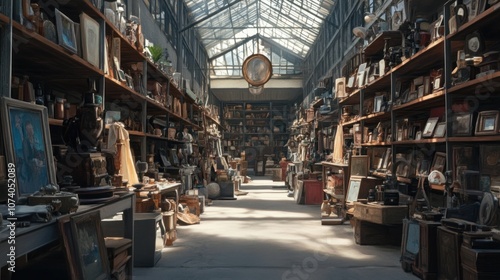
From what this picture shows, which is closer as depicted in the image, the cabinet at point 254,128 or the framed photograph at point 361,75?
the framed photograph at point 361,75

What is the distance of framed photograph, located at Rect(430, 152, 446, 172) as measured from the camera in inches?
184

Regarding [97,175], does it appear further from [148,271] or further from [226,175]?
[226,175]

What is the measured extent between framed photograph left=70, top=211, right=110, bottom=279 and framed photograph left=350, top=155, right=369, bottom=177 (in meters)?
5.11

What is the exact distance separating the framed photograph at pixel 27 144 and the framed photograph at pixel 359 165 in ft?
17.1

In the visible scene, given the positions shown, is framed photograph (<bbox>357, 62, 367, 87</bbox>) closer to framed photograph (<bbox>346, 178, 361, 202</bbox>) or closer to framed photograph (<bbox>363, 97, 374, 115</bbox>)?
framed photograph (<bbox>363, 97, 374, 115</bbox>)

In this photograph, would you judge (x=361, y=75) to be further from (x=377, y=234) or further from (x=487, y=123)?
(x=487, y=123)

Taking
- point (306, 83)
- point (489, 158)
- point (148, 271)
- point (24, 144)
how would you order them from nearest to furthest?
point (24, 144)
point (489, 158)
point (148, 271)
point (306, 83)

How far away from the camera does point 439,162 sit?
4.80 metres

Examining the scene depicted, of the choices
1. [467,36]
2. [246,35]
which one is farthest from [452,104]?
[246,35]

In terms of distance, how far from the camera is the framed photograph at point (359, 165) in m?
7.11

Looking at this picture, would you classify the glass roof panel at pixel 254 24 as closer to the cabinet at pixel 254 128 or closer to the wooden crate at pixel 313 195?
the cabinet at pixel 254 128

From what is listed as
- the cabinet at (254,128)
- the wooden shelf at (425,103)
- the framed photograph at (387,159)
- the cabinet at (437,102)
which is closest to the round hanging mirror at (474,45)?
the cabinet at (437,102)

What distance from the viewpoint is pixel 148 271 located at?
4262mm

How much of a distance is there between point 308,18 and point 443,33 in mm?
12957
